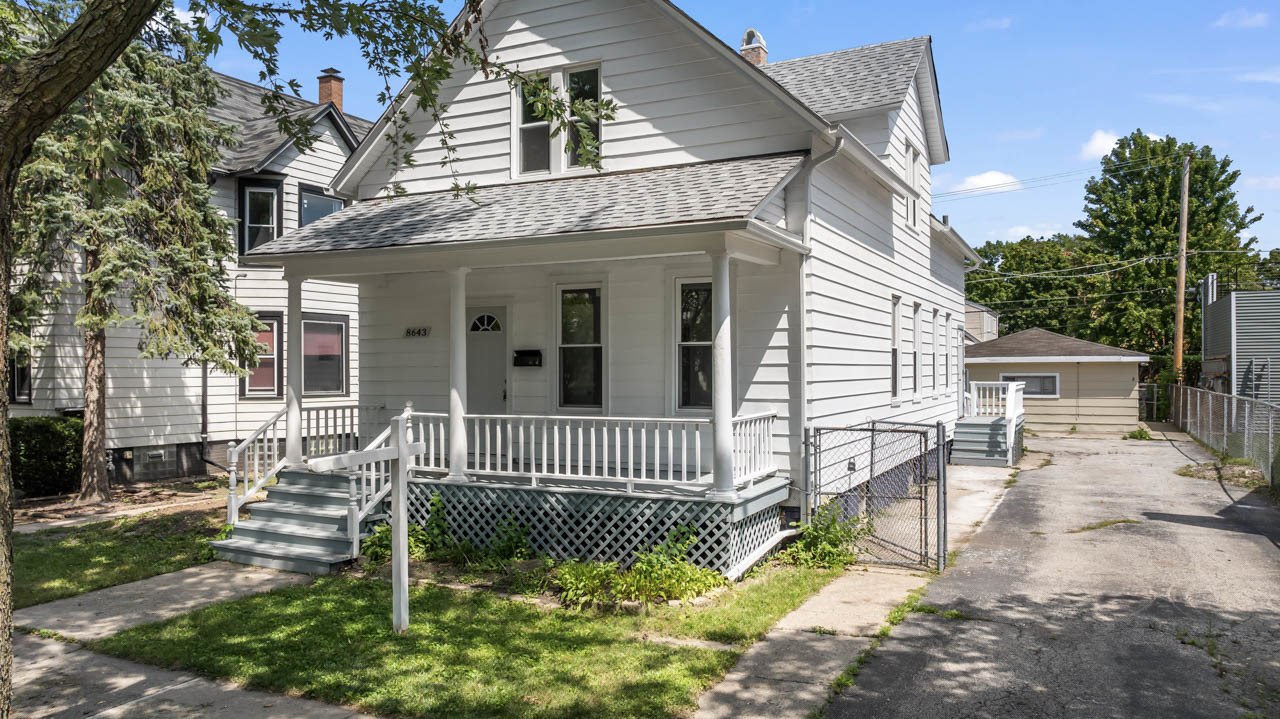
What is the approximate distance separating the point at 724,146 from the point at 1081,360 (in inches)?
817

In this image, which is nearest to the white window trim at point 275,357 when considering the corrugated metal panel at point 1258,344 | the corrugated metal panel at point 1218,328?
the corrugated metal panel at point 1258,344

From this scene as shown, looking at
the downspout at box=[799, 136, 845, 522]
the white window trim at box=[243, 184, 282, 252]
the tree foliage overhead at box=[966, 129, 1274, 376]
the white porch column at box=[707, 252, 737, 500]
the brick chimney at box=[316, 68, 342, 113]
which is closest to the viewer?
the white porch column at box=[707, 252, 737, 500]

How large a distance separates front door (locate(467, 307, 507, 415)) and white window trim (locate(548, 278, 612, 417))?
862 millimetres

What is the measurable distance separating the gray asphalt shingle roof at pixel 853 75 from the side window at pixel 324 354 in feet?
34.6

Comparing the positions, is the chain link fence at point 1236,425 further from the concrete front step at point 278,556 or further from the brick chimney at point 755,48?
the concrete front step at point 278,556

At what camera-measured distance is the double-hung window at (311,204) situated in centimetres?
1827

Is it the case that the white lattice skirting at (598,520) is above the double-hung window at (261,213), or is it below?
below

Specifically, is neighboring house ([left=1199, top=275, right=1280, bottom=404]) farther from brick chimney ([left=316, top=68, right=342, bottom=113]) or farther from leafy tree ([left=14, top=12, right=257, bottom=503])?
leafy tree ([left=14, top=12, right=257, bottom=503])

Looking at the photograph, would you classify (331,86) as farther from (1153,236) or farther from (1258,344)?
(1153,236)

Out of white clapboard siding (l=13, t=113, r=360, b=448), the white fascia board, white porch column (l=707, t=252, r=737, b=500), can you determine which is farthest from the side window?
the white fascia board

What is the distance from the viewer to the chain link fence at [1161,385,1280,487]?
15133mm

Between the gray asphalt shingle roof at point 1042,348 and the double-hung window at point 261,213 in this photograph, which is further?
the gray asphalt shingle roof at point 1042,348

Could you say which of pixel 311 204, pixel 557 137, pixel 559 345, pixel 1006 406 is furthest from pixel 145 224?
pixel 1006 406

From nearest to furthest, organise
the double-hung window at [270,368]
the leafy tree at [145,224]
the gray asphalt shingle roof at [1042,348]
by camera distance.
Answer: the leafy tree at [145,224] < the double-hung window at [270,368] < the gray asphalt shingle roof at [1042,348]
